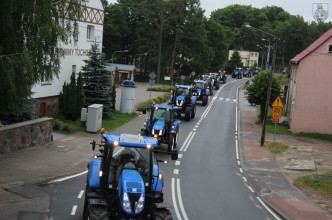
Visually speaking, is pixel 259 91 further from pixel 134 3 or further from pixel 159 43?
pixel 134 3

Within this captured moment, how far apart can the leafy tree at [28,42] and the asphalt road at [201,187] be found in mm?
3463

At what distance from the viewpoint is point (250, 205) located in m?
17.5

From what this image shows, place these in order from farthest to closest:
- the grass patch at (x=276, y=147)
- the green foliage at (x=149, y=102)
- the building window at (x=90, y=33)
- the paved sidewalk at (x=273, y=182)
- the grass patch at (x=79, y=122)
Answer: the green foliage at (x=149, y=102), the building window at (x=90, y=33), the grass patch at (x=276, y=147), the grass patch at (x=79, y=122), the paved sidewalk at (x=273, y=182)

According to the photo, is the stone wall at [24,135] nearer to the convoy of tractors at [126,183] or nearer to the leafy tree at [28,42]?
the leafy tree at [28,42]

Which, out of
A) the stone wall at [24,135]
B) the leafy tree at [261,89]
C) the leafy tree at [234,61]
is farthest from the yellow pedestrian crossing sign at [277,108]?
Result: the leafy tree at [234,61]

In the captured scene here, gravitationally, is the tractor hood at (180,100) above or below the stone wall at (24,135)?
above

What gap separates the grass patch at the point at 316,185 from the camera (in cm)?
2084

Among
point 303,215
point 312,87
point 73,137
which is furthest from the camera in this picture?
point 312,87

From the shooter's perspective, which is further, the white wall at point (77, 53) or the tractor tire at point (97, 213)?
the white wall at point (77, 53)

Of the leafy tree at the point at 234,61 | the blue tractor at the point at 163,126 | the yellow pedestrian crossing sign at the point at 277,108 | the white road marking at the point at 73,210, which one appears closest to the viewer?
the white road marking at the point at 73,210

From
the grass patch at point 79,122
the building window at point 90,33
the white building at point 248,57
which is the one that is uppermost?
the white building at point 248,57

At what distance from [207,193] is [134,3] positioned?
2827 inches

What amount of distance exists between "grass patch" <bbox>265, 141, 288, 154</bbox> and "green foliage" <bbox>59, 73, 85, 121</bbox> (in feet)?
38.9

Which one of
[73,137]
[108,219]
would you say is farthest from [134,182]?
[73,137]
